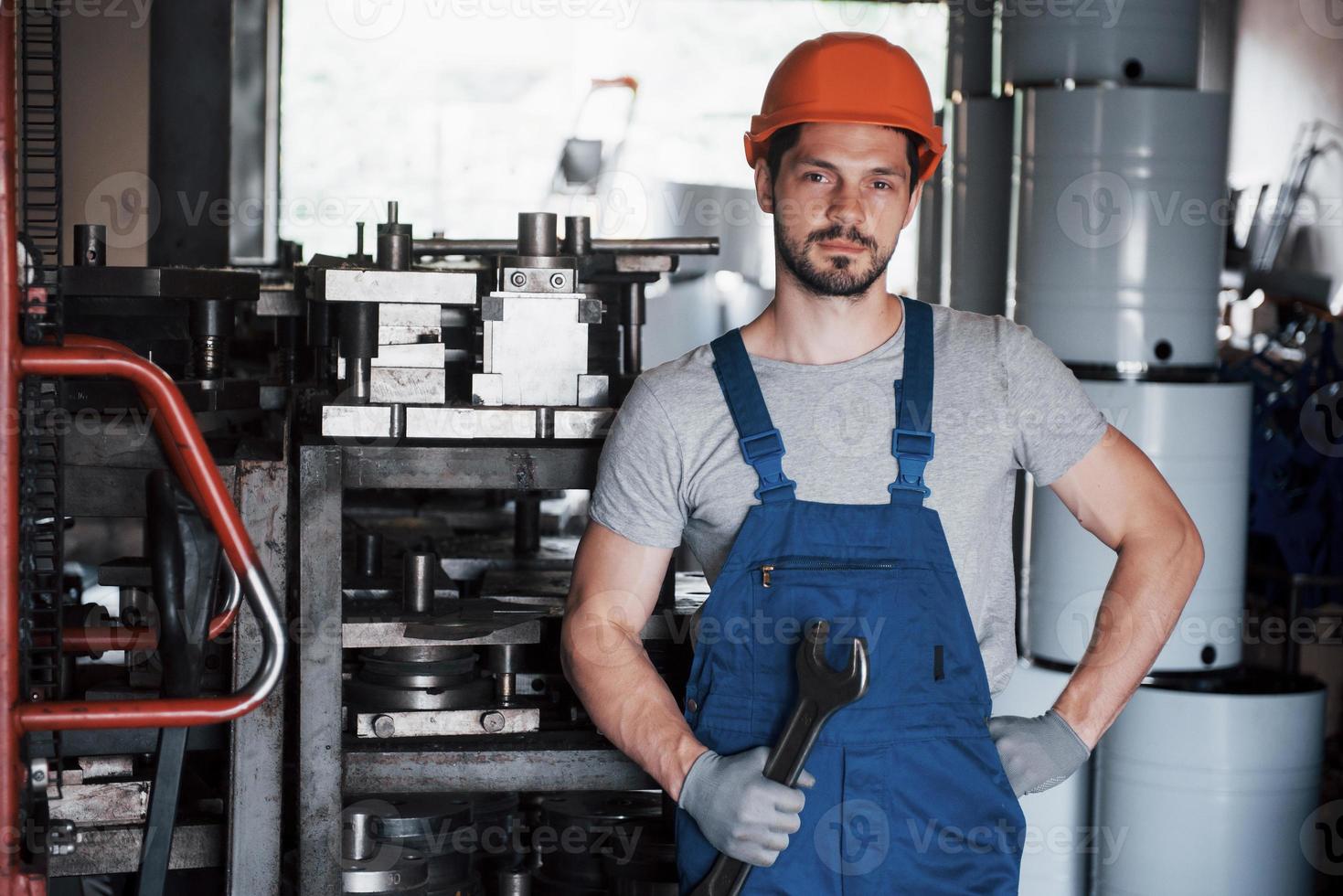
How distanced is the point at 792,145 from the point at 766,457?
43 cm

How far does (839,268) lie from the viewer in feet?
5.73

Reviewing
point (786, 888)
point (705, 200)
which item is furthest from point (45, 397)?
point (705, 200)

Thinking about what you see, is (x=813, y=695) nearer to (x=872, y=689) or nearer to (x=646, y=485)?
(x=872, y=689)

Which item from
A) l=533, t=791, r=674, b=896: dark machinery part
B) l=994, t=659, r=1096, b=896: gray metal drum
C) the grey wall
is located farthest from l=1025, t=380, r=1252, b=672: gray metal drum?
the grey wall

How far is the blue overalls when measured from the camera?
1.59m

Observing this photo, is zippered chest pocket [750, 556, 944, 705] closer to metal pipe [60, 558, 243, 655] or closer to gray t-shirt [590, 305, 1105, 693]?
gray t-shirt [590, 305, 1105, 693]

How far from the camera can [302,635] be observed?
6.05 ft

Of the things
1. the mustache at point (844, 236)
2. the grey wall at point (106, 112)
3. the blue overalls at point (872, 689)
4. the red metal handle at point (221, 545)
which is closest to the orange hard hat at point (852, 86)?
the mustache at point (844, 236)

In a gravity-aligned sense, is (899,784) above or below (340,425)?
below

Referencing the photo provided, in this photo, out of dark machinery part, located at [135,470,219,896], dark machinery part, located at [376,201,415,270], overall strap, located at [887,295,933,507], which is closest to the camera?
dark machinery part, located at [135,470,219,896]

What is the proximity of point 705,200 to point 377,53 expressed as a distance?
1.63 m

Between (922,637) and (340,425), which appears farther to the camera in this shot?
(340,425)

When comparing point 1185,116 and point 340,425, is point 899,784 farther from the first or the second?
point 1185,116

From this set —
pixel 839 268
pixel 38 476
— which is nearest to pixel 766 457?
pixel 839 268
